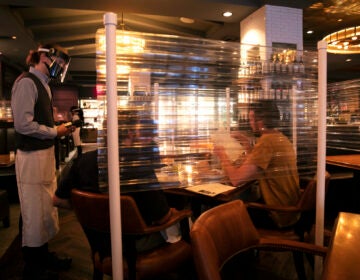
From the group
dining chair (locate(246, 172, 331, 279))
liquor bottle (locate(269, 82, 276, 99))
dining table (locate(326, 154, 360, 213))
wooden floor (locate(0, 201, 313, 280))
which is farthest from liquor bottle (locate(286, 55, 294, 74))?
dining table (locate(326, 154, 360, 213))

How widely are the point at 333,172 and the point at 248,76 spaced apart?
9.39ft

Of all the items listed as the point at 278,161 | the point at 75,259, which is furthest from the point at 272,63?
the point at 75,259

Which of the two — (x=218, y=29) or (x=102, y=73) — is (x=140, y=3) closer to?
(x=218, y=29)

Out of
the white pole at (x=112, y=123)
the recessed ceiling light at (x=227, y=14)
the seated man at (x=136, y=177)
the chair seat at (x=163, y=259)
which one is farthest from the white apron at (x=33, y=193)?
the recessed ceiling light at (x=227, y=14)

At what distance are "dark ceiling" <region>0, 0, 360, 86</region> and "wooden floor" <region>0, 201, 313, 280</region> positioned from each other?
3036 mm

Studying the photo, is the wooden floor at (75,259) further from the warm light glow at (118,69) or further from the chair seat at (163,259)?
the warm light glow at (118,69)

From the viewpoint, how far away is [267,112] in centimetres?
156

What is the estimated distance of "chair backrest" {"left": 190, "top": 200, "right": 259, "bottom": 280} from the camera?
83 cm

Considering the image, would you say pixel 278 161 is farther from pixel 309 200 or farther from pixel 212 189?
pixel 212 189

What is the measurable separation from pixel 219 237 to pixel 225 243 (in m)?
0.05

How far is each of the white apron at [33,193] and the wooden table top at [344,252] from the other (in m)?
1.64

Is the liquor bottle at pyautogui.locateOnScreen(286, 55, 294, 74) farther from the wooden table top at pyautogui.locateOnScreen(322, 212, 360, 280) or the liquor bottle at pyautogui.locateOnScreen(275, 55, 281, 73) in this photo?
the wooden table top at pyautogui.locateOnScreen(322, 212, 360, 280)

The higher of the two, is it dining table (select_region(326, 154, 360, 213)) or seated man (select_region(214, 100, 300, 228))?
seated man (select_region(214, 100, 300, 228))

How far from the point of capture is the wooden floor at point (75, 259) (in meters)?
2.14
